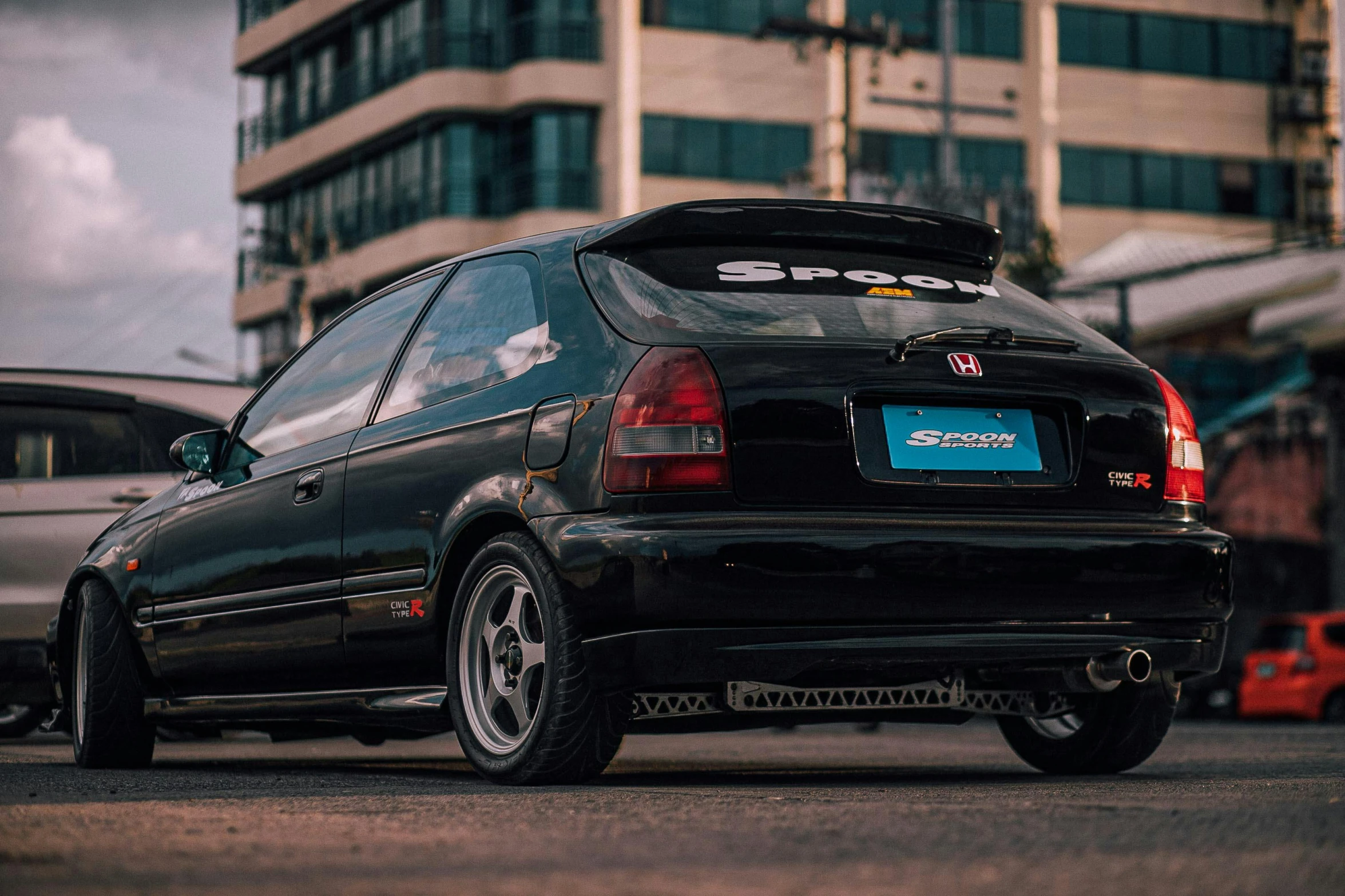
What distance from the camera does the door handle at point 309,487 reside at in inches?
238

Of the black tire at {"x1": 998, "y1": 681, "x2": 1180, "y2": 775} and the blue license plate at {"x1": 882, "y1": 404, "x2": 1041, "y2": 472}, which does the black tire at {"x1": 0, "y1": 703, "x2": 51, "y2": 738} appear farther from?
the blue license plate at {"x1": 882, "y1": 404, "x2": 1041, "y2": 472}

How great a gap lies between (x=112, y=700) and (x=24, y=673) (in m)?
1.16

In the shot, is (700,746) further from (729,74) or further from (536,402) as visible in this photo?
(729,74)

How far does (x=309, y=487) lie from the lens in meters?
6.08

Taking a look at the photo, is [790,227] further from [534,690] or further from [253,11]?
[253,11]

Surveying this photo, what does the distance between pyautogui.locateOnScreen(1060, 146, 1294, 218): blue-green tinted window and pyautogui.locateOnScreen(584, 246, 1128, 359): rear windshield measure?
4239cm

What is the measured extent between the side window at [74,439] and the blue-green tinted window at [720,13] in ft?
118

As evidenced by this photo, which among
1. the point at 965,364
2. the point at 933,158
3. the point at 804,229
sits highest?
the point at 933,158

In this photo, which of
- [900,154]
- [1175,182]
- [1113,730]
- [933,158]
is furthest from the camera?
[1175,182]

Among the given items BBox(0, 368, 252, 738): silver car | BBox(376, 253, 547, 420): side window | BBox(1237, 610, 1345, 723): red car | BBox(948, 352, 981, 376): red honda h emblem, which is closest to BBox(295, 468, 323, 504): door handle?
BBox(376, 253, 547, 420): side window

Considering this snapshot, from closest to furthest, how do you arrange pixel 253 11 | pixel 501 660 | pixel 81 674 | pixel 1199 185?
pixel 501 660 → pixel 81 674 → pixel 1199 185 → pixel 253 11

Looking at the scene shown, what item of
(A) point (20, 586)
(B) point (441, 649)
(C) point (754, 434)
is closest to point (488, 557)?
(B) point (441, 649)

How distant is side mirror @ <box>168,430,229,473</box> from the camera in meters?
6.73

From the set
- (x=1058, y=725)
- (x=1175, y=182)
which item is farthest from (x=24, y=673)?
(x=1175, y=182)
